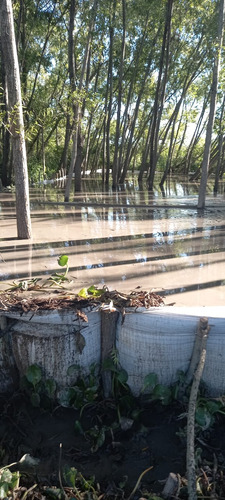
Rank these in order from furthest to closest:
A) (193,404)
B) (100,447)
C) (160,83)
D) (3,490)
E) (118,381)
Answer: (160,83) → (118,381) → (100,447) → (193,404) → (3,490)

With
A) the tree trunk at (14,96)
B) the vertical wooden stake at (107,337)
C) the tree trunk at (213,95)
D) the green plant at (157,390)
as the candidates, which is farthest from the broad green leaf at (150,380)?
the tree trunk at (213,95)

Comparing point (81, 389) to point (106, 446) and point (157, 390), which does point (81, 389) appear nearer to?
point (106, 446)

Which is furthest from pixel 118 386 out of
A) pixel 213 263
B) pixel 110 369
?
pixel 213 263

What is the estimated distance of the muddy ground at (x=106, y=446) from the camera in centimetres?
273

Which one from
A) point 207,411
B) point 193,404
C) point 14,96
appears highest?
point 14,96

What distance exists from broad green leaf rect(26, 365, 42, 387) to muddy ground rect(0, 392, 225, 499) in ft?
0.66

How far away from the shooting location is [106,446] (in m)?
3.04

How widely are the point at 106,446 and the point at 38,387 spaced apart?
83 centimetres

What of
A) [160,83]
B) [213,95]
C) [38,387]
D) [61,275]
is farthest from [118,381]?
[160,83]

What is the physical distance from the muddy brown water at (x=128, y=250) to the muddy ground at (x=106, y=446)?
58.6 inches

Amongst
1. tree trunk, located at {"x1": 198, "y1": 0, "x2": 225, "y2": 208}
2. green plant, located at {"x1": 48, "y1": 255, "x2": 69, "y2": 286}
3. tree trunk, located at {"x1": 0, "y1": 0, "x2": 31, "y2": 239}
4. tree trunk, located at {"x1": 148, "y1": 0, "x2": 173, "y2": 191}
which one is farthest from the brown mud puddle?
tree trunk, located at {"x1": 148, "y1": 0, "x2": 173, "y2": 191}

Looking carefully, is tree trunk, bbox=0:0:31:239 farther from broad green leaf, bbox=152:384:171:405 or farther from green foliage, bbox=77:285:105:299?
broad green leaf, bbox=152:384:171:405

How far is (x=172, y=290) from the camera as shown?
15.6 feet

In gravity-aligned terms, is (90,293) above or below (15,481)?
above
